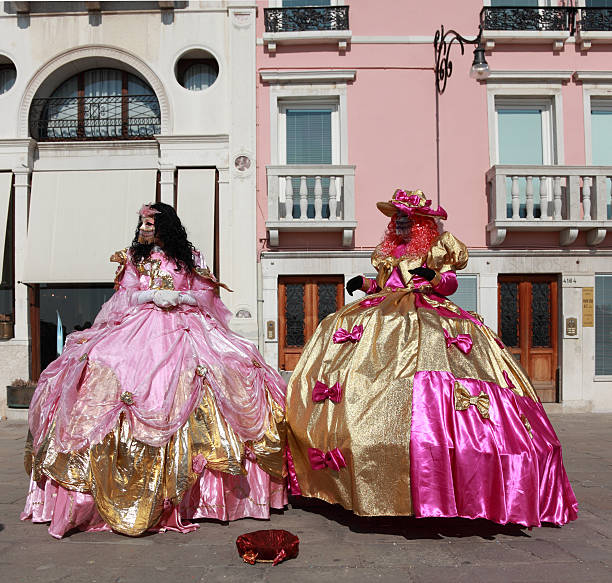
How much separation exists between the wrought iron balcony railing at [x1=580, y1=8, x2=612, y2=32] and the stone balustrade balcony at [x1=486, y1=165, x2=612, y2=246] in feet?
8.42

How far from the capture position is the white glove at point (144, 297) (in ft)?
14.6

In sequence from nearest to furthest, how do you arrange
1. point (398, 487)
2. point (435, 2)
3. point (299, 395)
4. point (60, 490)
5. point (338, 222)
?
point (398, 487), point (60, 490), point (299, 395), point (338, 222), point (435, 2)

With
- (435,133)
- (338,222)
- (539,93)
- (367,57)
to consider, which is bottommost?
(338,222)

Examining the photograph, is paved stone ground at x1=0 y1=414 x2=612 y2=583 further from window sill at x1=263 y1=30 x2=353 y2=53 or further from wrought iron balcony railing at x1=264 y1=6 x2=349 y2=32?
wrought iron balcony railing at x1=264 y1=6 x2=349 y2=32

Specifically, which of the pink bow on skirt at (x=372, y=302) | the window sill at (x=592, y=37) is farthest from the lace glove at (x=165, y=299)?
the window sill at (x=592, y=37)

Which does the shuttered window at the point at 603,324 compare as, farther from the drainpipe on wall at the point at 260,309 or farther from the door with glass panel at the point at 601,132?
the drainpipe on wall at the point at 260,309

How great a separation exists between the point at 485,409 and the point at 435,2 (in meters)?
9.33

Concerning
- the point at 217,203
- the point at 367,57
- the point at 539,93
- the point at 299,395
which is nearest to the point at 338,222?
the point at 217,203

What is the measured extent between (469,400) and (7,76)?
10.9 meters

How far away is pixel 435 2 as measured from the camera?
35.7ft

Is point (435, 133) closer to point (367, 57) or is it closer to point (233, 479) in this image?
point (367, 57)

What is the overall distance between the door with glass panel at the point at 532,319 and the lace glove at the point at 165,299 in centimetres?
751

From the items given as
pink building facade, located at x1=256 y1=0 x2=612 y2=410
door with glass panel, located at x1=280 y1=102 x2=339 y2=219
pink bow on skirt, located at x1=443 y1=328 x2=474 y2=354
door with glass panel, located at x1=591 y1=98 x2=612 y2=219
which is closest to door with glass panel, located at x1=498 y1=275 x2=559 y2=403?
pink building facade, located at x1=256 y1=0 x2=612 y2=410

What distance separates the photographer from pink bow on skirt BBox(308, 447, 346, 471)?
3.74 m
